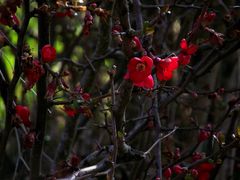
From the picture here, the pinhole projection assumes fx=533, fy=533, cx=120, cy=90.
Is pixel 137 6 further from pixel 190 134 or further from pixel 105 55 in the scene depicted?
pixel 190 134

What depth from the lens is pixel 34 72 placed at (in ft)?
6.56

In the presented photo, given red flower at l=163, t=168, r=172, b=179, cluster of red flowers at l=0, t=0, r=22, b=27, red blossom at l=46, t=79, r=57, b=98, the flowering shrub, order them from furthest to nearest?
1. red flower at l=163, t=168, r=172, b=179
2. red blossom at l=46, t=79, r=57, b=98
3. the flowering shrub
4. cluster of red flowers at l=0, t=0, r=22, b=27

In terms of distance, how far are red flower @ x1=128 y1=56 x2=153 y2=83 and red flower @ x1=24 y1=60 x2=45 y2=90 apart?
347 mm

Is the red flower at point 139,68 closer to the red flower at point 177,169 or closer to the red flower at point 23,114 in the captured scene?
the red flower at point 23,114

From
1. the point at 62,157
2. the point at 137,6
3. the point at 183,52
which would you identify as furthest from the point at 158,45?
the point at 137,6

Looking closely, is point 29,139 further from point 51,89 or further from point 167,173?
point 167,173

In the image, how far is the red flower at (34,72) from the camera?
1972mm

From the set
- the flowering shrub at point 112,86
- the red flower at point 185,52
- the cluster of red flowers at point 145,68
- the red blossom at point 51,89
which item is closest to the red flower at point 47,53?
the flowering shrub at point 112,86

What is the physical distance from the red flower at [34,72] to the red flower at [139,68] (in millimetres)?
347

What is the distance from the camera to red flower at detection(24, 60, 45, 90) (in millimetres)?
1972

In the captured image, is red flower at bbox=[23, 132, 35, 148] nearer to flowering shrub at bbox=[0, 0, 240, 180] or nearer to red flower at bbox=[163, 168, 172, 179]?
flowering shrub at bbox=[0, 0, 240, 180]

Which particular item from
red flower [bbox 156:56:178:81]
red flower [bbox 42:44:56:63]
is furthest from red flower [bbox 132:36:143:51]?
red flower [bbox 42:44:56:63]

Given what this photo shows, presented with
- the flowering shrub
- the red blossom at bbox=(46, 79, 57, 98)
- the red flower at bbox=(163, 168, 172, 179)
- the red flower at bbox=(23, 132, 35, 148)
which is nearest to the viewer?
the flowering shrub

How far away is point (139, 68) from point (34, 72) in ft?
1.35
